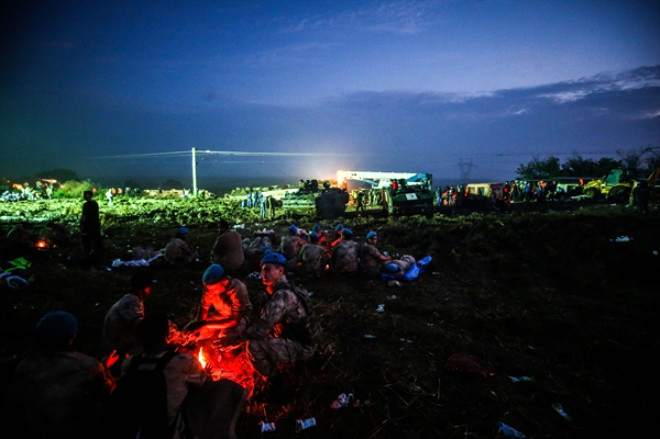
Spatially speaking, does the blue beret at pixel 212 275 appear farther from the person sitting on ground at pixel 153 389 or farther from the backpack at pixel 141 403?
the backpack at pixel 141 403

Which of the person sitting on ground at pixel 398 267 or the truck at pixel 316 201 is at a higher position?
the truck at pixel 316 201

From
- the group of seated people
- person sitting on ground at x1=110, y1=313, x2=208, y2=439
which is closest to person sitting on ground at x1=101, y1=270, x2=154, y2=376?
the group of seated people

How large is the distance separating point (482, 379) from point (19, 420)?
4464mm

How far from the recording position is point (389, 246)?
11.5 meters

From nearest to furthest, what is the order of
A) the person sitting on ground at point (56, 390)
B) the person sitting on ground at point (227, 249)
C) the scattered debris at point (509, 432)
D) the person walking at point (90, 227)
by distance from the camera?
the person sitting on ground at point (56, 390)
the scattered debris at point (509, 432)
the person sitting on ground at point (227, 249)
the person walking at point (90, 227)

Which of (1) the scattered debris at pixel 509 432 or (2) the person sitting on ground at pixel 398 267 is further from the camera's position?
(2) the person sitting on ground at pixel 398 267

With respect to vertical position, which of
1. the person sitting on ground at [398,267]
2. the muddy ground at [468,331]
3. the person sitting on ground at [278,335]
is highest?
the person sitting on ground at [278,335]

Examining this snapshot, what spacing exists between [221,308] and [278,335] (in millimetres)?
1022

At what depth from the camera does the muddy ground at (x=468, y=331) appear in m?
3.40

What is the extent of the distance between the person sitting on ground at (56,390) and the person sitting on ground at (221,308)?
5.44 ft

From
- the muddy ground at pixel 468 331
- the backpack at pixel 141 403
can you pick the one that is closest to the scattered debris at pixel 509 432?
the muddy ground at pixel 468 331

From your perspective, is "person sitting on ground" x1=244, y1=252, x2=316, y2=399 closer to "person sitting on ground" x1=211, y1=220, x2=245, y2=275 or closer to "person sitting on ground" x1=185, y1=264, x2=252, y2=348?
"person sitting on ground" x1=185, y1=264, x2=252, y2=348

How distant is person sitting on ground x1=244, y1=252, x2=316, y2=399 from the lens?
367 centimetres

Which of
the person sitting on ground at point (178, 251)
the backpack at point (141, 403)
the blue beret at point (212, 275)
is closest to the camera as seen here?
the backpack at point (141, 403)
